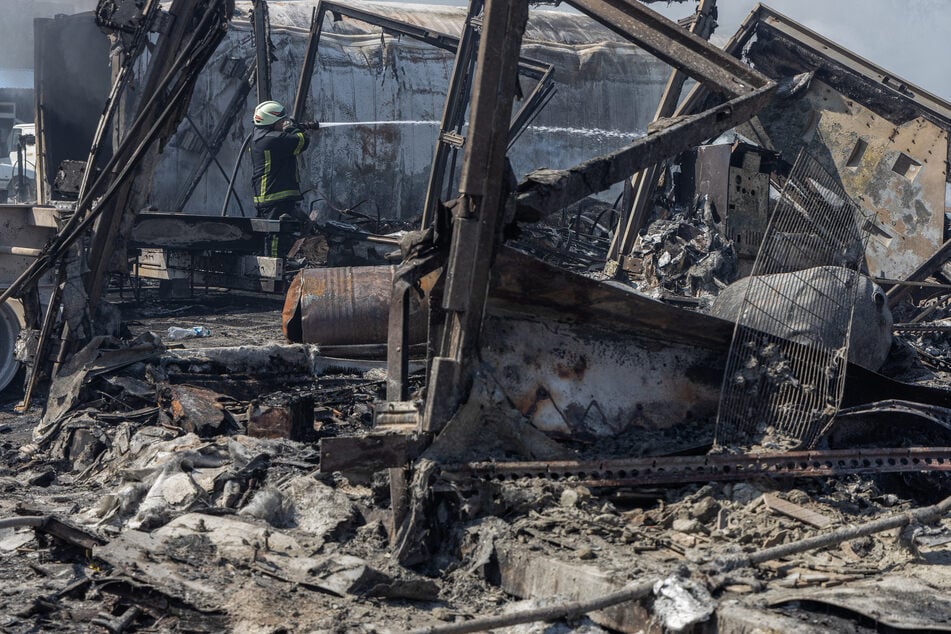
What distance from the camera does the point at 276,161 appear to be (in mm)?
11602

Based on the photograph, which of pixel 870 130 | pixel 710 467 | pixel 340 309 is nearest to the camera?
pixel 710 467

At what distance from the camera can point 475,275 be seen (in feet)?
14.3

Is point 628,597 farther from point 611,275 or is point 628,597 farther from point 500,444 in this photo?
point 611,275

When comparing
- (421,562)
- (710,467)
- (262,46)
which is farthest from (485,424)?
(262,46)

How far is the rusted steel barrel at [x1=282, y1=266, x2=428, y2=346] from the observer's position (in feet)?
24.5

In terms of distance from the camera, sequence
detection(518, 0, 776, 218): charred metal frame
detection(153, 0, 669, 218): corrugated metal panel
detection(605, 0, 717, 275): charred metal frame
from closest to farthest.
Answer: detection(518, 0, 776, 218): charred metal frame → detection(605, 0, 717, 275): charred metal frame → detection(153, 0, 669, 218): corrugated metal panel

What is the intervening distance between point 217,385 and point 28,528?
2642 millimetres

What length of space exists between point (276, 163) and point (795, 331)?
7868 millimetres

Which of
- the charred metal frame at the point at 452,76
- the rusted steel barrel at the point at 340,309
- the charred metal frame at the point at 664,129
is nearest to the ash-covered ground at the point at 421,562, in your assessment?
the charred metal frame at the point at 664,129

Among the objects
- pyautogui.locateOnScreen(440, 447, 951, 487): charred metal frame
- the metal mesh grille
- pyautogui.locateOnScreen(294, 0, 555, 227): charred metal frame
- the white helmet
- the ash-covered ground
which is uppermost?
pyautogui.locateOnScreen(294, 0, 555, 227): charred metal frame

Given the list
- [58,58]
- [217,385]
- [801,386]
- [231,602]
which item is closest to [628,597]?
[231,602]

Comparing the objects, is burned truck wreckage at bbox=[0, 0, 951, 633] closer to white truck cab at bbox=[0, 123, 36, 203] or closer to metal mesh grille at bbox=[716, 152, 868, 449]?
metal mesh grille at bbox=[716, 152, 868, 449]

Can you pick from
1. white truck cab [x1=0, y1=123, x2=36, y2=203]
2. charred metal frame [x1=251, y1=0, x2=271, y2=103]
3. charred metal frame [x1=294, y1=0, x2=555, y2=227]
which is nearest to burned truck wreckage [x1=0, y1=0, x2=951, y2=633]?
charred metal frame [x1=294, y1=0, x2=555, y2=227]

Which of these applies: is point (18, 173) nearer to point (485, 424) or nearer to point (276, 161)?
point (276, 161)
